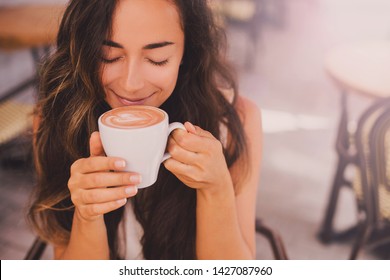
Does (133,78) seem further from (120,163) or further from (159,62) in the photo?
(120,163)

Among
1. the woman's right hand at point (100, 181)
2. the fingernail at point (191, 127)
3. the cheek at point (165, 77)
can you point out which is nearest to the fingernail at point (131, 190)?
the woman's right hand at point (100, 181)

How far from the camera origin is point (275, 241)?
1.05m

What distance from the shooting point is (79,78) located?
873mm

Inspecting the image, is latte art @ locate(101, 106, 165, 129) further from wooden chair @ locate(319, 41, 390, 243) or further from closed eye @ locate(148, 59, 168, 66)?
wooden chair @ locate(319, 41, 390, 243)

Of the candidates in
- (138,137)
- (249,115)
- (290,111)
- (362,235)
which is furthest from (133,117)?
(290,111)

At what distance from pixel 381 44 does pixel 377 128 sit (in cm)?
85

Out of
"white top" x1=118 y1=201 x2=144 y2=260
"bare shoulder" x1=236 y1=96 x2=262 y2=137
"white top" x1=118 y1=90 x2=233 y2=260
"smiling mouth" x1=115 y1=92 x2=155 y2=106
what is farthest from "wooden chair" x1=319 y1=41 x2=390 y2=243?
"smiling mouth" x1=115 y1=92 x2=155 y2=106

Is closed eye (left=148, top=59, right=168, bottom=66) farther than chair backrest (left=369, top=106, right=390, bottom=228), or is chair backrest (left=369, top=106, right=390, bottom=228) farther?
chair backrest (left=369, top=106, right=390, bottom=228)

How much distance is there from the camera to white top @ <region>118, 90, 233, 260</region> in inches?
42.1

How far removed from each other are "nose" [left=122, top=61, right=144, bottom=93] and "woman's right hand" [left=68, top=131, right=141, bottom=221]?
0.12 m

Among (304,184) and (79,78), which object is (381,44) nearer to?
(304,184)

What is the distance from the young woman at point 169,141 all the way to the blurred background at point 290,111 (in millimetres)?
197

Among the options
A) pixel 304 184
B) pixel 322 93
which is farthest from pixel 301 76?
pixel 304 184

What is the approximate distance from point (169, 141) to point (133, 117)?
69 mm
